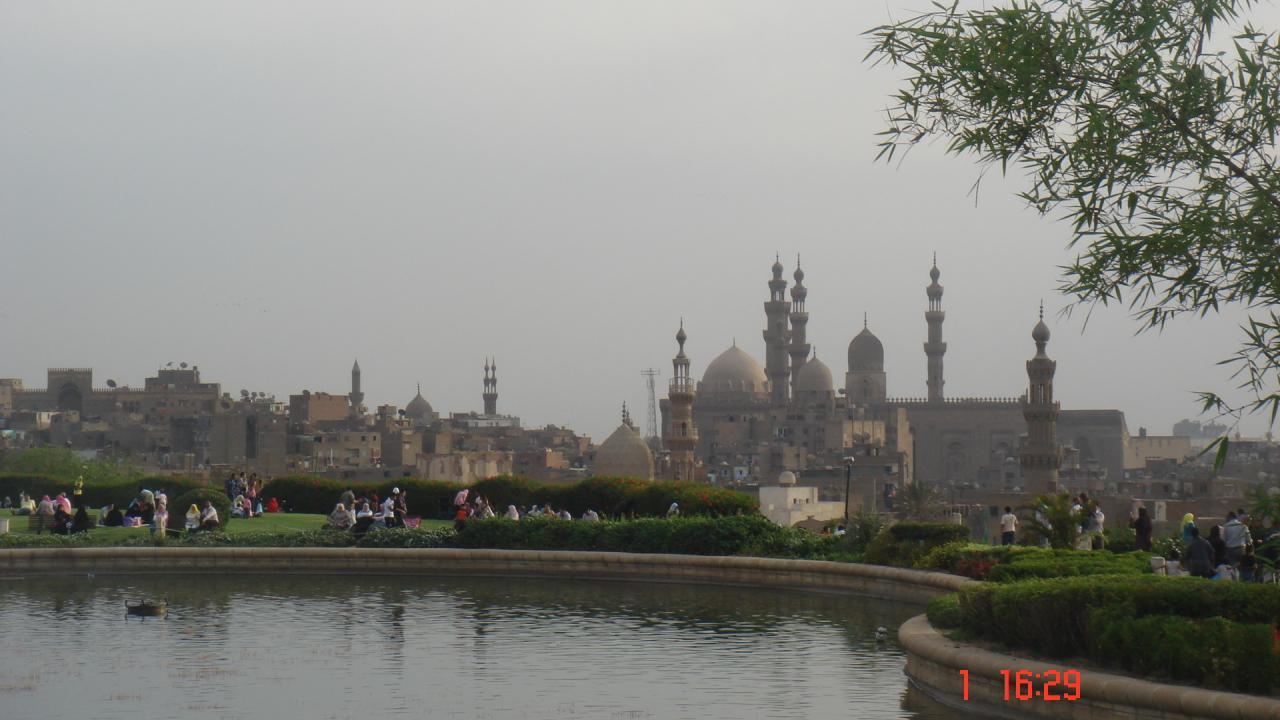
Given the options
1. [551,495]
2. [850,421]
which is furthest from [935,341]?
[551,495]

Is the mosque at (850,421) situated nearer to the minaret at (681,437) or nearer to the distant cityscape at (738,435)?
the distant cityscape at (738,435)

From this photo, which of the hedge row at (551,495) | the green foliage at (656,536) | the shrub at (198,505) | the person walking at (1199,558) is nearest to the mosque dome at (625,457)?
the hedge row at (551,495)

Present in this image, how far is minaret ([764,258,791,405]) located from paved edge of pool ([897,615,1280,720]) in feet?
290

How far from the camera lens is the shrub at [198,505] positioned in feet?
63.8

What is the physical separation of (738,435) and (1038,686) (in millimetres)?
93799

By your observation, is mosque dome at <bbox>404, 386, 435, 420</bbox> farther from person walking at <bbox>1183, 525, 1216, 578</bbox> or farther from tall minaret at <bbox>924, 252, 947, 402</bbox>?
person walking at <bbox>1183, 525, 1216, 578</bbox>

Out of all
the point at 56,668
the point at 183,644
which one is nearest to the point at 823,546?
the point at 183,644

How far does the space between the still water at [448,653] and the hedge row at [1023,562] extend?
686mm

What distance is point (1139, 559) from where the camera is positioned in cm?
1245

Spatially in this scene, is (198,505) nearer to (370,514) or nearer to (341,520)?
(341,520)

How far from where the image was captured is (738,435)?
10212 cm

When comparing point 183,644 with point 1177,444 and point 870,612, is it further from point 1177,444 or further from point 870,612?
point 1177,444

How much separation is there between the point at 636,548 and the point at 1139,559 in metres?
6.05

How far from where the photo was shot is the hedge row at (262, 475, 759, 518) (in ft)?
65.9
